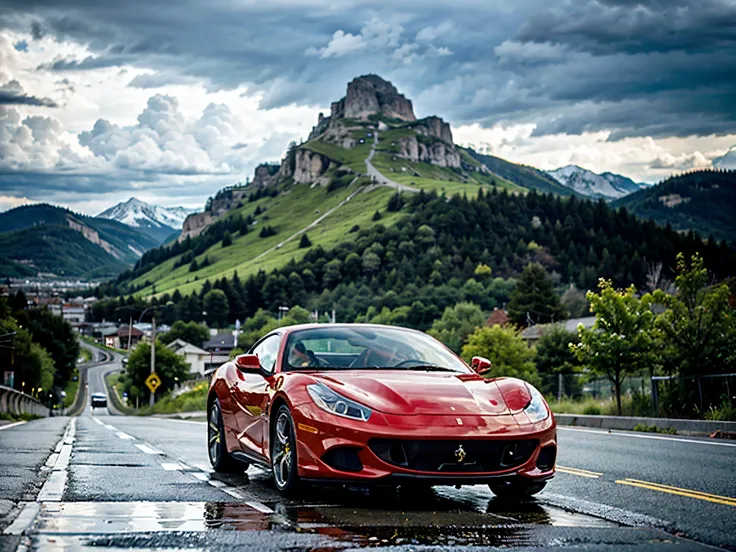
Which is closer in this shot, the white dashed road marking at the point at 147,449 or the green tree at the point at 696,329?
the white dashed road marking at the point at 147,449

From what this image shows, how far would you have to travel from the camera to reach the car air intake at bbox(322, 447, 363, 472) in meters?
6.98

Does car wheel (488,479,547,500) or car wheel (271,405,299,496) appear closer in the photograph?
car wheel (488,479,547,500)

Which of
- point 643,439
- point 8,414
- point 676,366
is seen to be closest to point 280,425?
point 643,439

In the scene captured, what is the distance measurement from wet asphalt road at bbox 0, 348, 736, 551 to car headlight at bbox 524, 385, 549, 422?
2.17 ft

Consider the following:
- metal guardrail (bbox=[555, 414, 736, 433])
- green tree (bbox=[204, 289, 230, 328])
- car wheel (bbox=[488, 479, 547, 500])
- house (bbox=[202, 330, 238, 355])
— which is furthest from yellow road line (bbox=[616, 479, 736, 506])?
green tree (bbox=[204, 289, 230, 328])

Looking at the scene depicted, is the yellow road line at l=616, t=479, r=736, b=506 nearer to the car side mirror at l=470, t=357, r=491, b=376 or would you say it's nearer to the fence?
the car side mirror at l=470, t=357, r=491, b=376

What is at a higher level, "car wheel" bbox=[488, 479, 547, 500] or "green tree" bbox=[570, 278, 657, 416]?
"green tree" bbox=[570, 278, 657, 416]

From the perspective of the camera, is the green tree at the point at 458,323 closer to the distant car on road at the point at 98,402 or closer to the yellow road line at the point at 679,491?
the distant car on road at the point at 98,402

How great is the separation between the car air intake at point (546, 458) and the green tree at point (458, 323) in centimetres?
11051

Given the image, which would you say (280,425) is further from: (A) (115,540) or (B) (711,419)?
(B) (711,419)

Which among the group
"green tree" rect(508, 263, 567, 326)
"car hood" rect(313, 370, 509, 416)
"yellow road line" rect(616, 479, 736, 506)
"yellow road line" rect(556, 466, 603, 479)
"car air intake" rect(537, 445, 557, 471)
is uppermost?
"green tree" rect(508, 263, 567, 326)

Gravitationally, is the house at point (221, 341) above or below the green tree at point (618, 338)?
above

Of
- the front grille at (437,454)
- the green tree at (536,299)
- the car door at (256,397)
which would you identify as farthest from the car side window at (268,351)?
the green tree at (536,299)

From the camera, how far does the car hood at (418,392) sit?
23.5 feet
